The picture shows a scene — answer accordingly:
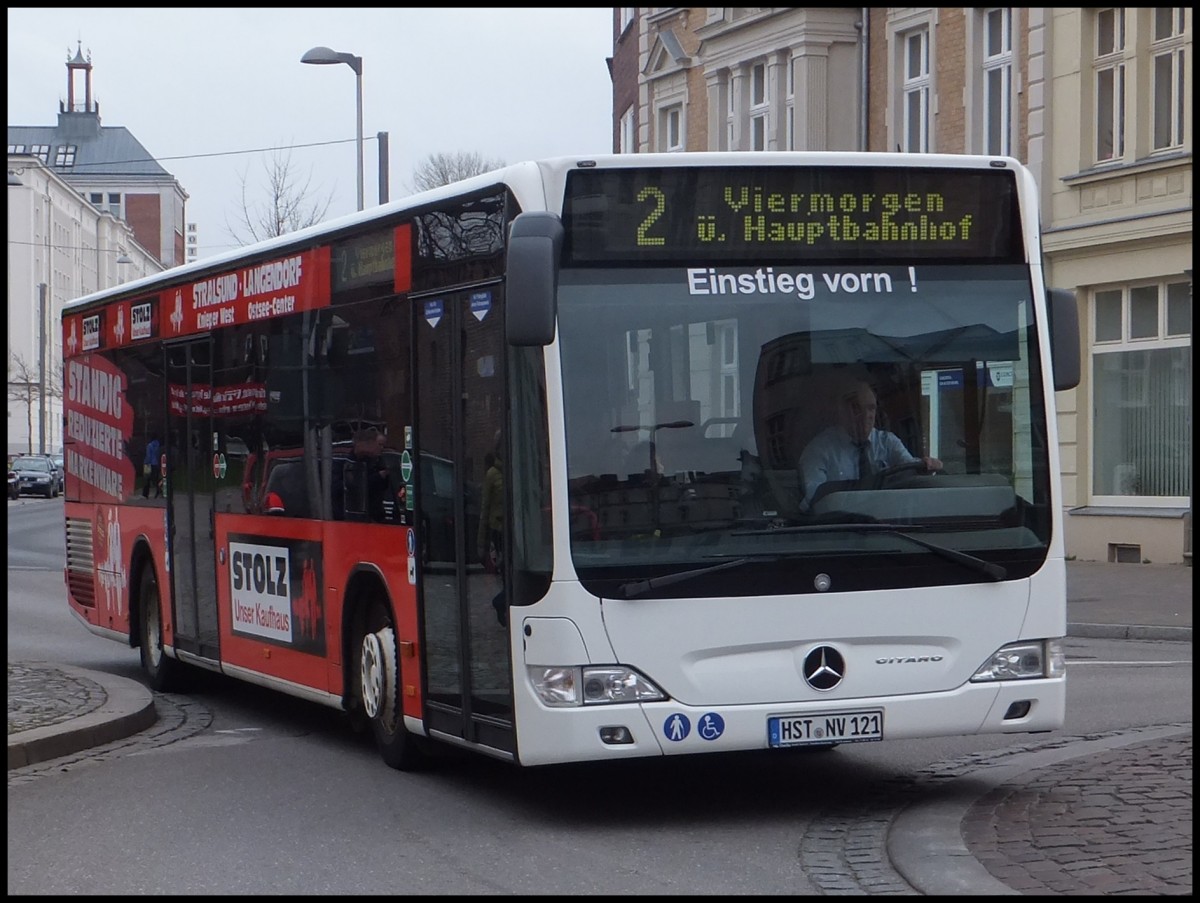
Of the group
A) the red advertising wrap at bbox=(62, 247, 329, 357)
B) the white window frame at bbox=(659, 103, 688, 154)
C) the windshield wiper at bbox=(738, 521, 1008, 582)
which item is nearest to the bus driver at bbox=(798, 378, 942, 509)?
the windshield wiper at bbox=(738, 521, 1008, 582)

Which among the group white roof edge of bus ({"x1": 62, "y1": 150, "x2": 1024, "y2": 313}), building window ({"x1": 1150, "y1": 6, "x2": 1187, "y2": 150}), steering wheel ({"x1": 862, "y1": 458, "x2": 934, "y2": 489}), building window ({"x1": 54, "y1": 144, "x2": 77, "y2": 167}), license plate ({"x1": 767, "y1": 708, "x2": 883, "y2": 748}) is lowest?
license plate ({"x1": 767, "y1": 708, "x2": 883, "y2": 748})

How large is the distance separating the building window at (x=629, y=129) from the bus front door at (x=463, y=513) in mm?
31034

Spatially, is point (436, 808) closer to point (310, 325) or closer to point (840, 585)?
point (840, 585)

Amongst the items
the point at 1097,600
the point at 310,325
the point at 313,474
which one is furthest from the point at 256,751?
the point at 1097,600

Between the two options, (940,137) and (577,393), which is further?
(940,137)

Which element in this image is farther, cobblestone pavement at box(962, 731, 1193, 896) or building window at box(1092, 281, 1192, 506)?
building window at box(1092, 281, 1192, 506)

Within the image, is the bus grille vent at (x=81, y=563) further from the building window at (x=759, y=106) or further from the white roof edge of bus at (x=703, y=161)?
the building window at (x=759, y=106)

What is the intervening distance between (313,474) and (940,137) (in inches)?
805

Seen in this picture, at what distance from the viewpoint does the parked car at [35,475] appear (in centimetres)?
7631

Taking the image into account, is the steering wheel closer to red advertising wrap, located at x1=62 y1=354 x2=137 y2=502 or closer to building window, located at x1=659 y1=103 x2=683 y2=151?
red advertising wrap, located at x1=62 y1=354 x2=137 y2=502

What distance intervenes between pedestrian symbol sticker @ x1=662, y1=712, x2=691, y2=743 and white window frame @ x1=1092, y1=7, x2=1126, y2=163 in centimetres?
1978

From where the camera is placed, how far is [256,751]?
10.9 meters

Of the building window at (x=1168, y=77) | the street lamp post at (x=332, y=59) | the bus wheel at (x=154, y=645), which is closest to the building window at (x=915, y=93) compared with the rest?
the building window at (x=1168, y=77)

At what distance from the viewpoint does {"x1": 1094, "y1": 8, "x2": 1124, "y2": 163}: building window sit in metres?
26.2
